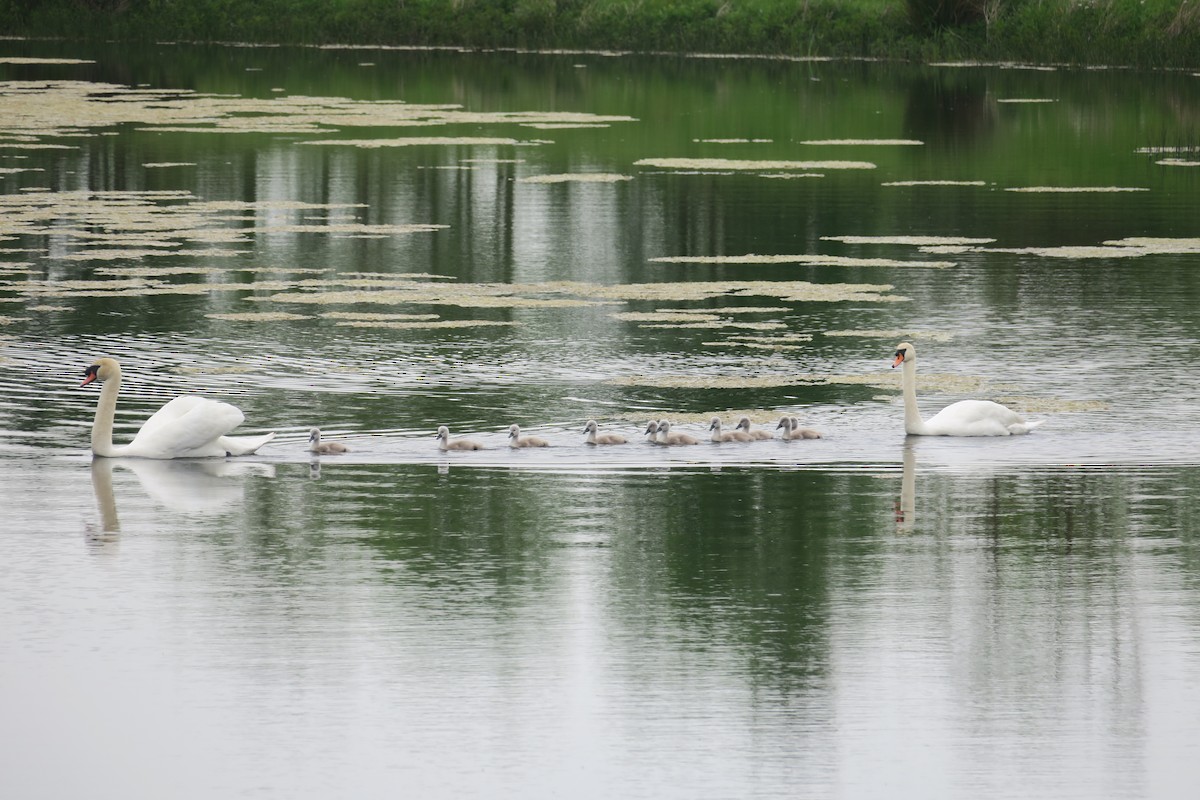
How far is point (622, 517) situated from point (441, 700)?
349 centimetres

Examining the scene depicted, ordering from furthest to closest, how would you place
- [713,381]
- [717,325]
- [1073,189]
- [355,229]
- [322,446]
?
[1073,189] < [355,229] < [717,325] < [713,381] < [322,446]

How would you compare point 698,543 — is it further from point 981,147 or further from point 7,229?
point 981,147

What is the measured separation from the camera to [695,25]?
63.6 meters

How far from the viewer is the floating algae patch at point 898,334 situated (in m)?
18.8

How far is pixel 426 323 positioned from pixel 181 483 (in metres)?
6.58

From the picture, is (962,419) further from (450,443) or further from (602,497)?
(450,443)

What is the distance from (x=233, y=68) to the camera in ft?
194

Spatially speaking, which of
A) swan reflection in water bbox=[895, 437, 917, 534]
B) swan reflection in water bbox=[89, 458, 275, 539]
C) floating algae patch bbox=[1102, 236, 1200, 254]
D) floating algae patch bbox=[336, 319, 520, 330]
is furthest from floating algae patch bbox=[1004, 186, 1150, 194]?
swan reflection in water bbox=[89, 458, 275, 539]

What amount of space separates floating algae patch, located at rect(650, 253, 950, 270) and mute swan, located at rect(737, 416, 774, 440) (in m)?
9.27

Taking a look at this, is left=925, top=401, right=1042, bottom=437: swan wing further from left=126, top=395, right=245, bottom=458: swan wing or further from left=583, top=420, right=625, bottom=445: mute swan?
left=126, top=395, right=245, bottom=458: swan wing

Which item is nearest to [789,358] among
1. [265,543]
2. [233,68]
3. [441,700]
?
[265,543]

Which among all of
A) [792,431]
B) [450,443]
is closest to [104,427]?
[450,443]

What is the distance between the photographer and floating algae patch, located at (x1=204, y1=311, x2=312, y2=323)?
19656mm

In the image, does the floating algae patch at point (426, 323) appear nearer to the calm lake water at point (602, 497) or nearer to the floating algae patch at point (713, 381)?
the calm lake water at point (602, 497)
